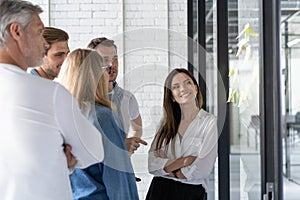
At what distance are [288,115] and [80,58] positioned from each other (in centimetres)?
76

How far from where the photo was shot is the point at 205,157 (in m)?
2.76

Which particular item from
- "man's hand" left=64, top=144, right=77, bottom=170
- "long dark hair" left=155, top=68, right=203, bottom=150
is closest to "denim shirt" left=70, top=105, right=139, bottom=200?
"man's hand" left=64, top=144, right=77, bottom=170

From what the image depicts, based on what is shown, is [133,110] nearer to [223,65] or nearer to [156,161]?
[156,161]

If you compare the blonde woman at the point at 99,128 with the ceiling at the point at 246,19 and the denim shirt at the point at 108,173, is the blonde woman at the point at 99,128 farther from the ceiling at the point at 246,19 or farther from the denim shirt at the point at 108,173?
the ceiling at the point at 246,19

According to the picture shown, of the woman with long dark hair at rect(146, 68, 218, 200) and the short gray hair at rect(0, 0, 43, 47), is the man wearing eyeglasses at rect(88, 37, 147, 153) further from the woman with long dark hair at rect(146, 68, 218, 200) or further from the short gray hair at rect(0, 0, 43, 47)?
the short gray hair at rect(0, 0, 43, 47)

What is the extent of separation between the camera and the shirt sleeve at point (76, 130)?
180 cm

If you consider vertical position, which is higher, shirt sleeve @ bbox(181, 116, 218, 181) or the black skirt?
shirt sleeve @ bbox(181, 116, 218, 181)

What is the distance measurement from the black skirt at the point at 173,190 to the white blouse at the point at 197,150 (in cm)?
2

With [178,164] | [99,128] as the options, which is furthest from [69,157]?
[178,164]

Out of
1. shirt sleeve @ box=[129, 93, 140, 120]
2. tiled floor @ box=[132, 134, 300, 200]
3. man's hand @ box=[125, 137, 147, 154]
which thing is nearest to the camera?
tiled floor @ box=[132, 134, 300, 200]

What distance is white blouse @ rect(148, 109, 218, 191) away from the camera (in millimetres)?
2738

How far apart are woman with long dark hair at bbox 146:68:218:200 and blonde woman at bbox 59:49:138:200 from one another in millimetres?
493

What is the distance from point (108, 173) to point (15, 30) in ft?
2.19

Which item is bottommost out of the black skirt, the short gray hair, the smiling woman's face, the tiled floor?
the black skirt
